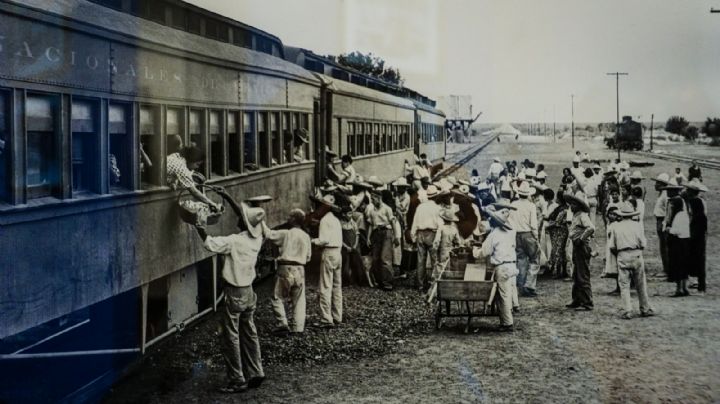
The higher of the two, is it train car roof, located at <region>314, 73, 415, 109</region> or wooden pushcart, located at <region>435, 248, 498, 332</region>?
train car roof, located at <region>314, 73, 415, 109</region>

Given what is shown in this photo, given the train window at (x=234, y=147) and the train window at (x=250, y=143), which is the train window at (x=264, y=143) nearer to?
the train window at (x=250, y=143)

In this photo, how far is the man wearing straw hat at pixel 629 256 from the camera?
9909mm

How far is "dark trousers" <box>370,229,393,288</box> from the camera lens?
12383mm

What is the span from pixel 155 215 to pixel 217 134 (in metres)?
2.18

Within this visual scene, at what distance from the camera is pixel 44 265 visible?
5523mm

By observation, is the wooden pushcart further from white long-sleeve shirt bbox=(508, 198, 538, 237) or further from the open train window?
the open train window

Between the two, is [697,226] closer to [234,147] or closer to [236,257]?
[234,147]

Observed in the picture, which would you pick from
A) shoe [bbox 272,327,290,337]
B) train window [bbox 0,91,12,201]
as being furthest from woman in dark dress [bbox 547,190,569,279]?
train window [bbox 0,91,12,201]

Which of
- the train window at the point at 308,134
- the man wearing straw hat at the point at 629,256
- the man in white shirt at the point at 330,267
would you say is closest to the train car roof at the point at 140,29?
the man in white shirt at the point at 330,267

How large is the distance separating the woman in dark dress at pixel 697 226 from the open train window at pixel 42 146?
8.78 metres

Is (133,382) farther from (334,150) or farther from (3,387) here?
(334,150)

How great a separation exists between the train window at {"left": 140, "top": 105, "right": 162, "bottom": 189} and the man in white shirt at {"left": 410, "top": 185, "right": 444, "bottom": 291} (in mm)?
5187

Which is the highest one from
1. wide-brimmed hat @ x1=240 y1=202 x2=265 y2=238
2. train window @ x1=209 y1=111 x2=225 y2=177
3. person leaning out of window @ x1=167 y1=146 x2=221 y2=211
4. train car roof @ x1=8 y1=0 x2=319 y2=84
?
train car roof @ x1=8 y1=0 x2=319 y2=84

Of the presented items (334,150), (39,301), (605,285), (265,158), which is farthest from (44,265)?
(334,150)
